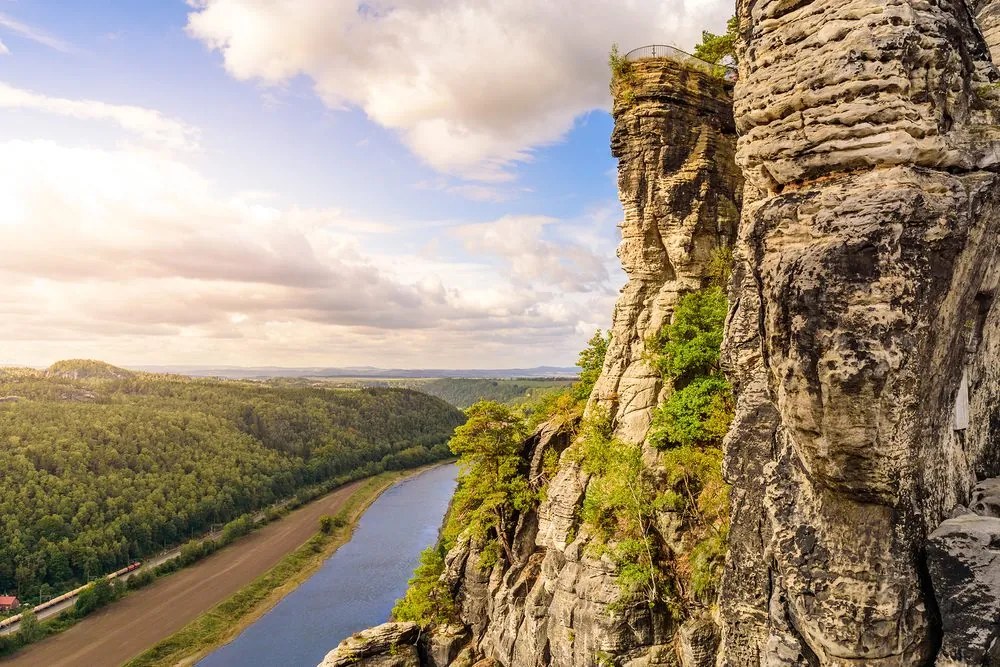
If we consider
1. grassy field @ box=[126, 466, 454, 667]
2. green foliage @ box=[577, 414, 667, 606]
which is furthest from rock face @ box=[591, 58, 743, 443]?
grassy field @ box=[126, 466, 454, 667]

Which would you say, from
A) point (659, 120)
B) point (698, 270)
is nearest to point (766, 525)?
point (698, 270)

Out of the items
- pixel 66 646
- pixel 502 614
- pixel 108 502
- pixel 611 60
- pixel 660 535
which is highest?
pixel 611 60

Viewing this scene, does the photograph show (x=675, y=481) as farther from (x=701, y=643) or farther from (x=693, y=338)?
(x=693, y=338)

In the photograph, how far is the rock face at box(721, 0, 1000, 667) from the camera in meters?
6.53

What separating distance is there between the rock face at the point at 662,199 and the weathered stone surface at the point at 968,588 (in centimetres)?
1245

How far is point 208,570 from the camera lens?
6153cm

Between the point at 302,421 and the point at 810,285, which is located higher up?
the point at 810,285

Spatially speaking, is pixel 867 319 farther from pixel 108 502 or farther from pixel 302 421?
pixel 302 421

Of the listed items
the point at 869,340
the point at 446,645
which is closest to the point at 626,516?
the point at 446,645

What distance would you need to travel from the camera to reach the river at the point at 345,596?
4406cm

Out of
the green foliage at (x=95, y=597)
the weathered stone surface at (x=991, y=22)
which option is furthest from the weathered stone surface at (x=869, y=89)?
the green foliage at (x=95, y=597)

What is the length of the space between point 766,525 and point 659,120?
1597 centimetres

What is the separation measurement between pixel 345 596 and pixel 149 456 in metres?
44.8

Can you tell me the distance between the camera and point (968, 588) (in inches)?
267
